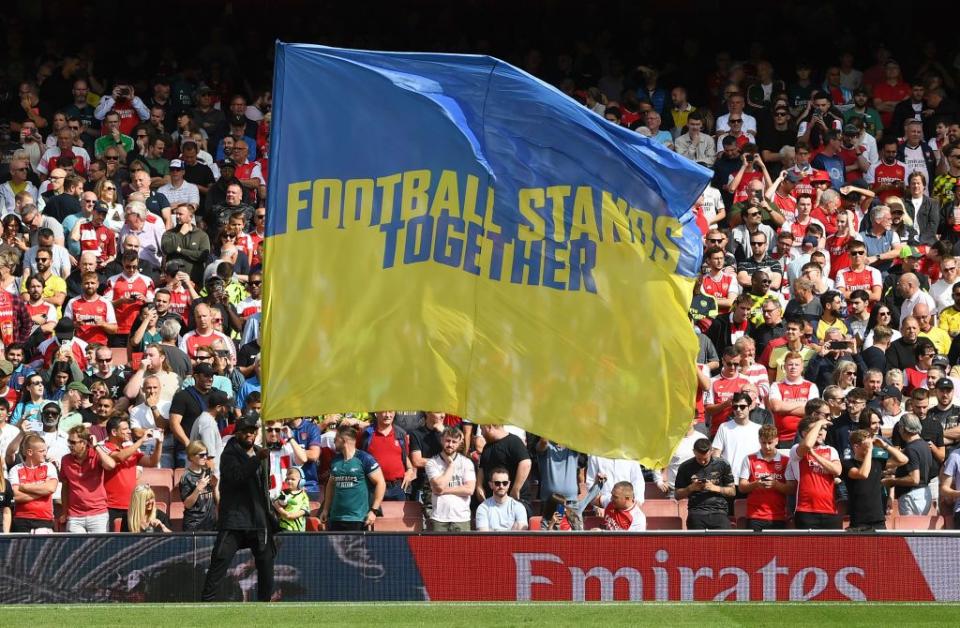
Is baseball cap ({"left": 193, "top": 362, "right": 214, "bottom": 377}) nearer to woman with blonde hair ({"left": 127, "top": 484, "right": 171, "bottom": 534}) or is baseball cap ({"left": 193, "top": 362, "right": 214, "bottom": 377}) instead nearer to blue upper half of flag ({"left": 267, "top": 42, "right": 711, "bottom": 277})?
woman with blonde hair ({"left": 127, "top": 484, "right": 171, "bottom": 534})

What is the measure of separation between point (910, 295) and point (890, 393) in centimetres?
225

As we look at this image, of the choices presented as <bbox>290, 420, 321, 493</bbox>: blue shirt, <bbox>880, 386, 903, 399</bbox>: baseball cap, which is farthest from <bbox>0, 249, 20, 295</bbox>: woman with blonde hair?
<bbox>880, 386, 903, 399</bbox>: baseball cap

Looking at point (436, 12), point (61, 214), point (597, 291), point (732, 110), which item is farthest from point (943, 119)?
point (597, 291)

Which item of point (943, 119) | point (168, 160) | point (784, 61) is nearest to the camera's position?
point (168, 160)

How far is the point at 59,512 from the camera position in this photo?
48.5 ft

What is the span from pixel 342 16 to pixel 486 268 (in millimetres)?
15395

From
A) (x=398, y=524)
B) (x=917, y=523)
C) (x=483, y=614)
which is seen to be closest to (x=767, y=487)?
(x=917, y=523)

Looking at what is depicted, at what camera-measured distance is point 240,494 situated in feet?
41.4

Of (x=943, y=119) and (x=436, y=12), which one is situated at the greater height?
(x=436, y=12)

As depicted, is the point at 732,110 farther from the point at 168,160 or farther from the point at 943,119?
the point at 168,160

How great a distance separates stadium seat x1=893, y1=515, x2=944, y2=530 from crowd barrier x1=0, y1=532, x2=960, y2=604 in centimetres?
176

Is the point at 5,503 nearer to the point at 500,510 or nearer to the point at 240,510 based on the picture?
the point at 240,510

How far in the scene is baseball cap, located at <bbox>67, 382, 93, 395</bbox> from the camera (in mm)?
15648

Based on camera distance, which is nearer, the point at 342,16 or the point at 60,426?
the point at 60,426
